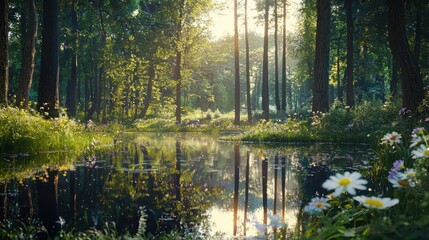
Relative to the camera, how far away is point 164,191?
6.19 meters

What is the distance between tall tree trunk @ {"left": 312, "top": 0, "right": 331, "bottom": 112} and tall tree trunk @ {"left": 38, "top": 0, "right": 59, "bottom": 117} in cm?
1009

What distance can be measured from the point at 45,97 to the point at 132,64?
81.1 ft

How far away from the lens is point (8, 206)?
16.4ft

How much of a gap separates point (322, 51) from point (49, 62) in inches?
413

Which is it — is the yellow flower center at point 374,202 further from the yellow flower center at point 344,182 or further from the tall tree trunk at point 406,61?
the tall tree trunk at point 406,61

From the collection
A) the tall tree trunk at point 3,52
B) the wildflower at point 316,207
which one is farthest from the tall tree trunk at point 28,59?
the wildflower at point 316,207

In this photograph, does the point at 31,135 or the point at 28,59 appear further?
the point at 28,59

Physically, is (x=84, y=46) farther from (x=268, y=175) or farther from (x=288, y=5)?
(x=268, y=175)

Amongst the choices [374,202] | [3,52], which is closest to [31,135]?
[3,52]

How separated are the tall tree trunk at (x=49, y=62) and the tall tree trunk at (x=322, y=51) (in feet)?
33.1

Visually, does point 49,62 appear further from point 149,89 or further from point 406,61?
point 149,89

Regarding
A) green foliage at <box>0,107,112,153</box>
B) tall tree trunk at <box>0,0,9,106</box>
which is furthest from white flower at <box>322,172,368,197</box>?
tall tree trunk at <box>0,0,9,106</box>

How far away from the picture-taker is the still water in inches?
180

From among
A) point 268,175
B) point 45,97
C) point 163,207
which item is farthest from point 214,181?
point 45,97
